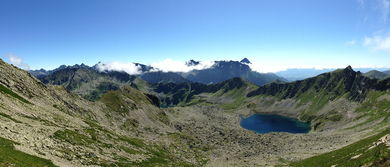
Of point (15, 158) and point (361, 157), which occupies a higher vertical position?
point (15, 158)

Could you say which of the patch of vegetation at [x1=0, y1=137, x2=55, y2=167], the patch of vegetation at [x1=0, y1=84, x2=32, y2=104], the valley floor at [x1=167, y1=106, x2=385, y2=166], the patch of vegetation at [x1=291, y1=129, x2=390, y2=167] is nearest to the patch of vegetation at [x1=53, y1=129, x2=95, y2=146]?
the patch of vegetation at [x1=0, y1=137, x2=55, y2=167]

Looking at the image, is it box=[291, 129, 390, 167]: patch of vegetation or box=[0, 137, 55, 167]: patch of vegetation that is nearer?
box=[291, 129, 390, 167]: patch of vegetation

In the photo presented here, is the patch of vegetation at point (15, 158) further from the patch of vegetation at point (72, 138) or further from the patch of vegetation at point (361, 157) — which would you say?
the patch of vegetation at point (361, 157)

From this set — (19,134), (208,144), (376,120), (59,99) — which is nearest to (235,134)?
(208,144)

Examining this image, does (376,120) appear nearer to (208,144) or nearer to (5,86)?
(208,144)

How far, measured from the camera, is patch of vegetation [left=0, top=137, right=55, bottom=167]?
34.5 metres

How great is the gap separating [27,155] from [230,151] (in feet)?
385

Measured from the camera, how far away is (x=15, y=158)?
36.8m

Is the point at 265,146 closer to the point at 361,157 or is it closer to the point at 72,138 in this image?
the point at 361,157

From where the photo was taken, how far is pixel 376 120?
599 ft

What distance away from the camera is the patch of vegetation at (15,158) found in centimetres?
3451

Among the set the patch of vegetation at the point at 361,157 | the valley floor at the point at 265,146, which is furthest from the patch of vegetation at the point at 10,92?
the patch of vegetation at the point at 361,157

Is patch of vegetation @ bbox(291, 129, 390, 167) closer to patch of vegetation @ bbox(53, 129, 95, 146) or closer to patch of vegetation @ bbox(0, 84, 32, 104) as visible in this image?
patch of vegetation @ bbox(53, 129, 95, 146)

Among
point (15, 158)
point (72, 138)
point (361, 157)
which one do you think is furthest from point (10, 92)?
point (361, 157)
